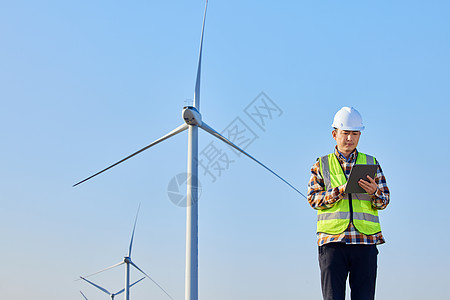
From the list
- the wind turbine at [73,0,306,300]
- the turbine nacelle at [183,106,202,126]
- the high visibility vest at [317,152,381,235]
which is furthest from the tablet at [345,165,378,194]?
the turbine nacelle at [183,106,202,126]

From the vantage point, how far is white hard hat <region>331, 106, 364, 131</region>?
8.33 meters

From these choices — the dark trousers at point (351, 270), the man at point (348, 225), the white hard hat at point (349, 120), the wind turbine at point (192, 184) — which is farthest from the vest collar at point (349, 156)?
the wind turbine at point (192, 184)

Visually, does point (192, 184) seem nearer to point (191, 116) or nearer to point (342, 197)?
point (191, 116)

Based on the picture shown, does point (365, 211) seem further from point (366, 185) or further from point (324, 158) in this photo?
point (324, 158)

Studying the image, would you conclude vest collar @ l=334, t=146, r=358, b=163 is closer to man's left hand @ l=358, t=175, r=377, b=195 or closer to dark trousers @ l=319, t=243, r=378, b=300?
man's left hand @ l=358, t=175, r=377, b=195

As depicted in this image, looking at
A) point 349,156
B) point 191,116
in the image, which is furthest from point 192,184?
point 349,156

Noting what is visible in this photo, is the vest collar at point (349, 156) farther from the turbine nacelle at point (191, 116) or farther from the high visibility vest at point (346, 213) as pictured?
the turbine nacelle at point (191, 116)

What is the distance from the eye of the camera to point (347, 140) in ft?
27.7

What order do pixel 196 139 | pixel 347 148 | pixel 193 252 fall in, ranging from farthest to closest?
pixel 196 139 < pixel 193 252 < pixel 347 148

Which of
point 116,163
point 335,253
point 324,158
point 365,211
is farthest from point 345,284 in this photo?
point 116,163

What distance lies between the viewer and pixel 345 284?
810cm

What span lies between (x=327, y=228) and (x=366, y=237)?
527mm

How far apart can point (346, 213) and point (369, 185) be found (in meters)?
0.50

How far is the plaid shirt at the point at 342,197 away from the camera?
8.02 m
